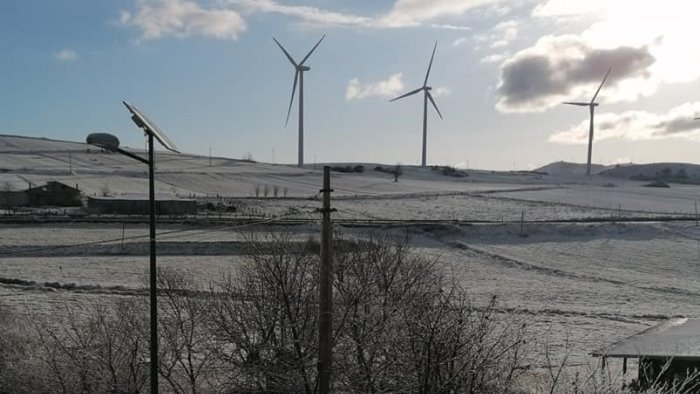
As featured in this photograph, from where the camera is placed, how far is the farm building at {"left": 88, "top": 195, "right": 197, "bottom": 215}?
72875 mm

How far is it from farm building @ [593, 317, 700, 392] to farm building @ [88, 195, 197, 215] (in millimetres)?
60315

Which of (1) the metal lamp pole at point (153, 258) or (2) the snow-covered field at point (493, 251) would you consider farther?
(2) the snow-covered field at point (493, 251)

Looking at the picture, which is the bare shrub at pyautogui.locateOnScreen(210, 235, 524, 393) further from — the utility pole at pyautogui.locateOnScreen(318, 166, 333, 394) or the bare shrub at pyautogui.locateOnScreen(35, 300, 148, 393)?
the bare shrub at pyautogui.locateOnScreen(35, 300, 148, 393)

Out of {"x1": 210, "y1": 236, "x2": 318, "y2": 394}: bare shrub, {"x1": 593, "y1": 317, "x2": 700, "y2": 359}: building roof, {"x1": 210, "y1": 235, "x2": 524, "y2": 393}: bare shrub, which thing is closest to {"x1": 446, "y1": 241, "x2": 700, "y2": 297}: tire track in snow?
{"x1": 593, "y1": 317, "x2": 700, "y2": 359}: building roof

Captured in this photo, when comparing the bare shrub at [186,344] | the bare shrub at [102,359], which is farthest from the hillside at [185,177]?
the bare shrub at [102,359]

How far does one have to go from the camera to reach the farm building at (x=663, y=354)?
15.8 metres

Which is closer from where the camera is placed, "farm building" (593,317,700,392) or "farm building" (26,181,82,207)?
"farm building" (593,317,700,392)

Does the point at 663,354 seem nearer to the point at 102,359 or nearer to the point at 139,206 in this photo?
the point at 102,359

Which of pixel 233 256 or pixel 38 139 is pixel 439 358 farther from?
pixel 38 139

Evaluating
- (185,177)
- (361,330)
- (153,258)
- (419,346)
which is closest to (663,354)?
(419,346)

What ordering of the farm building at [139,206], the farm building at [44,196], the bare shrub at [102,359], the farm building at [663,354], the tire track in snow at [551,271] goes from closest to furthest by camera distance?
the farm building at [663,354]
the bare shrub at [102,359]
the tire track in snow at [551,271]
the farm building at [139,206]
the farm building at [44,196]

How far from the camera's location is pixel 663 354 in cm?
1602

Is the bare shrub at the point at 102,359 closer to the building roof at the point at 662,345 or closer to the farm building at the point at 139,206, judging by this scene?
the building roof at the point at 662,345

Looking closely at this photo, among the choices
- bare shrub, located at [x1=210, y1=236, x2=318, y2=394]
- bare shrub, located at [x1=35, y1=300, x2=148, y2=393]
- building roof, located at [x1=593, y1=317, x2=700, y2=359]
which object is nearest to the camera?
building roof, located at [x1=593, y1=317, x2=700, y2=359]
